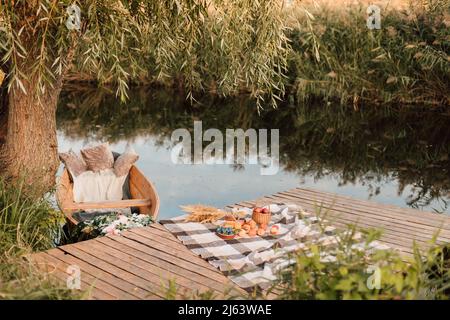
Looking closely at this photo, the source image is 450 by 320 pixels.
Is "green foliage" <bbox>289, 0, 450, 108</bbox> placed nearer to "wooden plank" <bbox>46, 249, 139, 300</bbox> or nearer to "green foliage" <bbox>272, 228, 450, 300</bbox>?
"wooden plank" <bbox>46, 249, 139, 300</bbox>

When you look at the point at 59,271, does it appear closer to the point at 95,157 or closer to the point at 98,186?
the point at 98,186

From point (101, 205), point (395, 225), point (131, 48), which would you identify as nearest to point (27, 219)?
point (101, 205)

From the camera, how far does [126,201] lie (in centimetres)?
691

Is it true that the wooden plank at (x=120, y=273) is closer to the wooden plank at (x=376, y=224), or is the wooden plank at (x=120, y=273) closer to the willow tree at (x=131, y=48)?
the willow tree at (x=131, y=48)

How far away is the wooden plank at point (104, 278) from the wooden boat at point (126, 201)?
5.38 ft

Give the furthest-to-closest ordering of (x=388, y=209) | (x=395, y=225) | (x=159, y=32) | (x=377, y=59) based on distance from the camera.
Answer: (x=377, y=59) < (x=388, y=209) < (x=159, y=32) < (x=395, y=225)

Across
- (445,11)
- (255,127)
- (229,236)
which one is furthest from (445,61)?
(229,236)

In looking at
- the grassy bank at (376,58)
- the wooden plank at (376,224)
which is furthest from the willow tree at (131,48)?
the grassy bank at (376,58)

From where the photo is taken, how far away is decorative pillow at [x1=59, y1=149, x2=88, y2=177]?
7.30 meters

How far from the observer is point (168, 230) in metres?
5.50

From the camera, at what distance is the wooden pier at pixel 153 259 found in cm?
434

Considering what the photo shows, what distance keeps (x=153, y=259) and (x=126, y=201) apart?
81.8 inches

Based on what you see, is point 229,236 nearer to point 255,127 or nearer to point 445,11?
point 255,127

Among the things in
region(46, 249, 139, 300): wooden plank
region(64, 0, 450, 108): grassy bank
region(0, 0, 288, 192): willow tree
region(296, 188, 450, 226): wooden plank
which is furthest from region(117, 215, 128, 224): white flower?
region(64, 0, 450, 108): grassy bank
